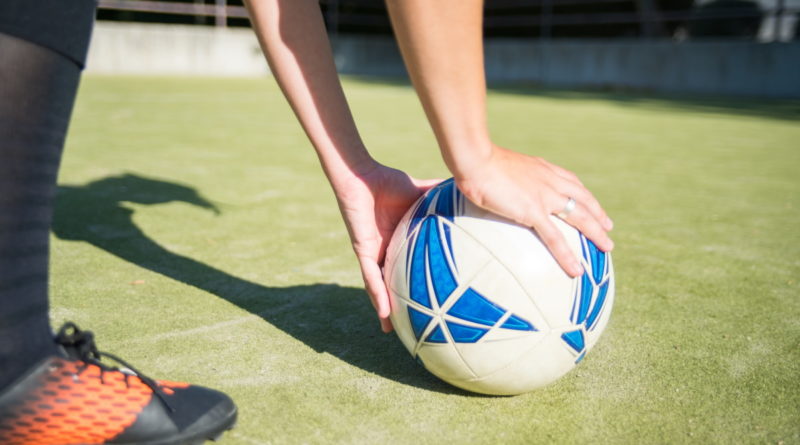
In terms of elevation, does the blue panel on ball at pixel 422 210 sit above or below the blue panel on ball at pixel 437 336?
above

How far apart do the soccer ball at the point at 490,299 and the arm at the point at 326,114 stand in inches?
5.9

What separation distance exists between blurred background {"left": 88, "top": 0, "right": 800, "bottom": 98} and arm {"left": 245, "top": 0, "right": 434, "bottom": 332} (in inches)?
763

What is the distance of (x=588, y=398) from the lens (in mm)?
2023

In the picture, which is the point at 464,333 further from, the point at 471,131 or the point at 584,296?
the point at 471,131

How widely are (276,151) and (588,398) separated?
18.2 ft

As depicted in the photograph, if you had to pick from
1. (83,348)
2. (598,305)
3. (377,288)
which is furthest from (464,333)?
(83,348)

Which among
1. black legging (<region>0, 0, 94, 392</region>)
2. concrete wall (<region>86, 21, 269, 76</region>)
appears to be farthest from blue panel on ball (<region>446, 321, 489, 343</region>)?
concrete wall (<region>86, 21, 269, 76</region>)

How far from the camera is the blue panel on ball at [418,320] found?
6.33ft

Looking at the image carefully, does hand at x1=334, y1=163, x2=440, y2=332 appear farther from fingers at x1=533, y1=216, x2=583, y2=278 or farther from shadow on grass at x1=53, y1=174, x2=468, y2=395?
fingers at x1=533, y1=216, x2=583, y2=278

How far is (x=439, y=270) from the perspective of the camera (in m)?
1.91

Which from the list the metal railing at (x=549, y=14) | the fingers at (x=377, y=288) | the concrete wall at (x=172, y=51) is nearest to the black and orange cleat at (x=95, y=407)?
the fingers at (x=377, y=288)

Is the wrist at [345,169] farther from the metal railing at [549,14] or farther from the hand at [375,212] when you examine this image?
the metal railing at [549,14]

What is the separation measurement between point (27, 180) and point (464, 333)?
3.67 feet

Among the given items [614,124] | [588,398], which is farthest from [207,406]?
[614,124]
